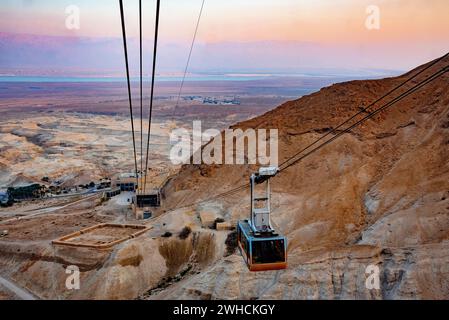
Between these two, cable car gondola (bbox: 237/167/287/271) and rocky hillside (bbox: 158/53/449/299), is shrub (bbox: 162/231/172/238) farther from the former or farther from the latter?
cable car gondola (bbox: 237/167/287/271)

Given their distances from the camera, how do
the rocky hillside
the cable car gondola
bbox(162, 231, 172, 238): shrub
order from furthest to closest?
bbox(162, 231, 172, 238): shrub → the rocky hillside → the cable car gondola

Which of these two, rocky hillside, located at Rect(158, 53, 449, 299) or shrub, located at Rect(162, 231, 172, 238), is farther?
shrub, located at Rect(162, 231, 172, 238)

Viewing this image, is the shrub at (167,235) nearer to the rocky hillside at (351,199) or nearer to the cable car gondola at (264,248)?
the rocky hillside at (351,199)

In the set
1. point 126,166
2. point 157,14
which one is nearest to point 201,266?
point 157,14

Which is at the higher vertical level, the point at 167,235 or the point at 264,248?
the point at 264,248

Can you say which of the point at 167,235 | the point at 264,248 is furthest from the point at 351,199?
the point at 264,248

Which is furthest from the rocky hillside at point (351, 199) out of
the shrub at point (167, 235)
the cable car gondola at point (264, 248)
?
the shrub at point (167, 235)

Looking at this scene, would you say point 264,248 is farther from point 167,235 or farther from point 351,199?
point 351,199

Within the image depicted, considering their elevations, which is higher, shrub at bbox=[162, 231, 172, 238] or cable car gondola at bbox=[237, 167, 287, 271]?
cable car gondola at bbox=[237, 167, 287, 271]

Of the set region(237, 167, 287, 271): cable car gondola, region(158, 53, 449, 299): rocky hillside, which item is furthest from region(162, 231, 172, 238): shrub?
region(237, 167, 287, 271): cable car gondola
